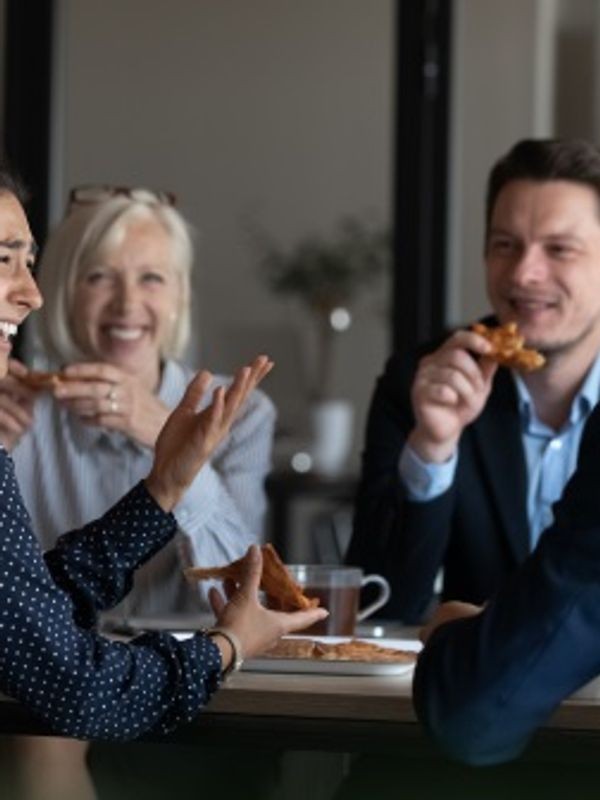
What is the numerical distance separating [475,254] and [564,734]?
379cm

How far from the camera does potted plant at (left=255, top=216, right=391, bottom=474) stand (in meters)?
6.01

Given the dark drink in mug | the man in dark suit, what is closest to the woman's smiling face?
the man in dark suit

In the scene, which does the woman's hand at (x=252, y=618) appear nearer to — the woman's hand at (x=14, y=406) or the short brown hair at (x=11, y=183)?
the short brown hair at (x=11, y=183)

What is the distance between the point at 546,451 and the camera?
10.0 feet

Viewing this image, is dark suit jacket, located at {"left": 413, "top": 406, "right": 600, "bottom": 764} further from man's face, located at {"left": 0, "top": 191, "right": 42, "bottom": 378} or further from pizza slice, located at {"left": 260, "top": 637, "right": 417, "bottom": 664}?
man's face, located at {"left": 0, "top": 191, "right": 42, "bottom": 378}

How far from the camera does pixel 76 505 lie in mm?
2992

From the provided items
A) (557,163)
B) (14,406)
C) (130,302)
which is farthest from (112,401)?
(557,163)

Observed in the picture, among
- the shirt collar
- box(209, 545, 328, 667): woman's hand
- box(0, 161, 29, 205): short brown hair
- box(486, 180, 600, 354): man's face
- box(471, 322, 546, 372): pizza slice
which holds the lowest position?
box(209, 545, 328, 667): woman's hand

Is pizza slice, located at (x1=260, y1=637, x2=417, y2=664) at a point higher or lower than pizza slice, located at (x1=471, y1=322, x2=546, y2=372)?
lower

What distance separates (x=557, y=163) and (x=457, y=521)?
621 mm

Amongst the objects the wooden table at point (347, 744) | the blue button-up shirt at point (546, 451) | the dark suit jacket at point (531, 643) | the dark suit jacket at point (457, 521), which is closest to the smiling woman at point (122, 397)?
the dark suit jacket at point (457, 521)

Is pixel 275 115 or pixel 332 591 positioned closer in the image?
pixel 332 591

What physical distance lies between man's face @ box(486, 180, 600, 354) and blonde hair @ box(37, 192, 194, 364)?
1.72 feet

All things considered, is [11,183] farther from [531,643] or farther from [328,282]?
[328,282]
